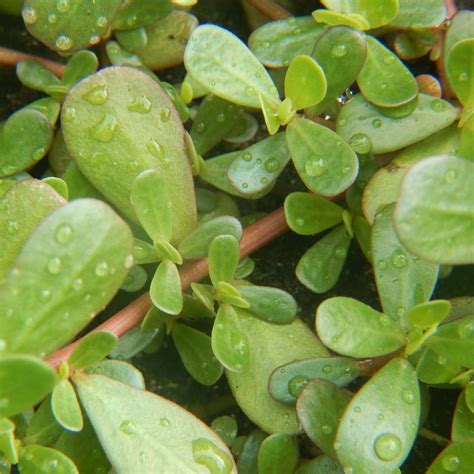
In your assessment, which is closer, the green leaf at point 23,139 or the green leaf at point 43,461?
the green leaf at point 43,461

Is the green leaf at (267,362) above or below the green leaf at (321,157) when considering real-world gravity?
below

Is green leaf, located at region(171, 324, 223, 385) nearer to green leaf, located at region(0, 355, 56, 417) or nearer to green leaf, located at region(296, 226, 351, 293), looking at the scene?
green leaf, located at region(296, 226, 351, 293)

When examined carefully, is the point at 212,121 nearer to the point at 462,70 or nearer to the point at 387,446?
the point at 462,70

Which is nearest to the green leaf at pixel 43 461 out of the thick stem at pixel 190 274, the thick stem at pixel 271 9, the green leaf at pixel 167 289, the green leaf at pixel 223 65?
the thick stem at pixel 190 274

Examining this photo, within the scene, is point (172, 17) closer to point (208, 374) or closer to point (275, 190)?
point (275, 190)

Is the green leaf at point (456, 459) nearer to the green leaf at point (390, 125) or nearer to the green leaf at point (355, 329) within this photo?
the green leaf at point (355, 329)

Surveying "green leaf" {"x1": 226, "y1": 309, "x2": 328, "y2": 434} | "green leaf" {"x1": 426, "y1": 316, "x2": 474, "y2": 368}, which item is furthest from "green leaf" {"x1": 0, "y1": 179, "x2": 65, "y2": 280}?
"green leaf" {"x1": 426, "y1": 316, "x2": 474, "y2": 368}

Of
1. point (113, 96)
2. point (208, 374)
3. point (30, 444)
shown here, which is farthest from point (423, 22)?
point (30, 444)
